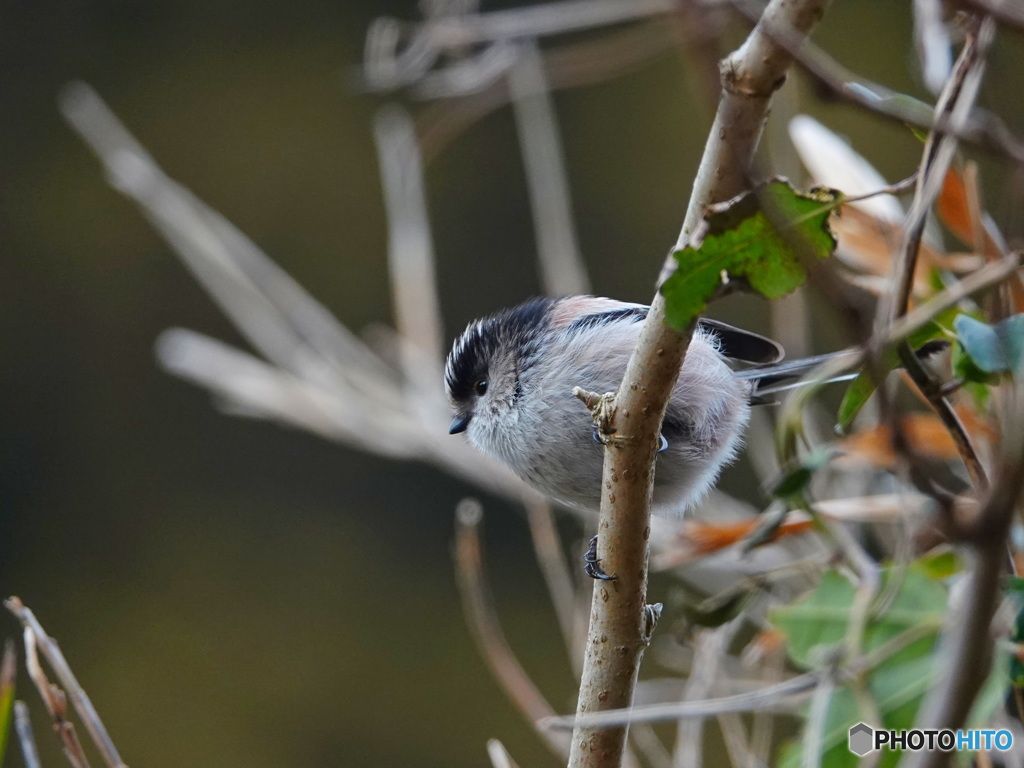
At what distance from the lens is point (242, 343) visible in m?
5.20

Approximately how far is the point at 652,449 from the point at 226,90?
475 cm

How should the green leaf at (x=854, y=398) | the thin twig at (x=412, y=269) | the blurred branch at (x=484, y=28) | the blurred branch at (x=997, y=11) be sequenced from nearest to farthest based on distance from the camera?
the blurred branch at (x=997, y=11) → the green leaf at (x=854, y=398) → the blurred branch at (x=484, y=28) → the thin twig at (x=412, y=269)

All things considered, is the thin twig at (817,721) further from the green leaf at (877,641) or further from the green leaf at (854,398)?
the green leaf at (854,398)

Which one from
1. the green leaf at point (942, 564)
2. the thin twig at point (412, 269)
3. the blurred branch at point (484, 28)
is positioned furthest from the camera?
the thin twig at point (412, 269)

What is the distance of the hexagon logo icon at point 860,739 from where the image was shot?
116cm

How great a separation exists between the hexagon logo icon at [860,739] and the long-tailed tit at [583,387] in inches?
21.9

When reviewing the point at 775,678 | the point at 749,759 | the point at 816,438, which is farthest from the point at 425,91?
the point at 749,759

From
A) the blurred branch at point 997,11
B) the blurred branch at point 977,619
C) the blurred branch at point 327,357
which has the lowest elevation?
the blurred branch at point 977,619

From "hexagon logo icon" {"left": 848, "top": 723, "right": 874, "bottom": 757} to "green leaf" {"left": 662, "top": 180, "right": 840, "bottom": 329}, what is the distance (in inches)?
20.5

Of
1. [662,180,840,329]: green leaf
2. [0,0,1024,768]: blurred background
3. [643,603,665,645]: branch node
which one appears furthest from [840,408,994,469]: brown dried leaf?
[0,0,1024,768]: blurred background

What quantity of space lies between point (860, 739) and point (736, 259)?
58 centimetres

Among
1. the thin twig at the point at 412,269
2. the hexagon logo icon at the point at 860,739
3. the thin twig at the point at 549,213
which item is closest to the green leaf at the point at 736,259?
the hexagon logo icon at the point at 860,739

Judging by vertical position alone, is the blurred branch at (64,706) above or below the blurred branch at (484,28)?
below

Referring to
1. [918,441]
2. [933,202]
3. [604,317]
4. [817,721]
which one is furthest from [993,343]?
[604,317]
